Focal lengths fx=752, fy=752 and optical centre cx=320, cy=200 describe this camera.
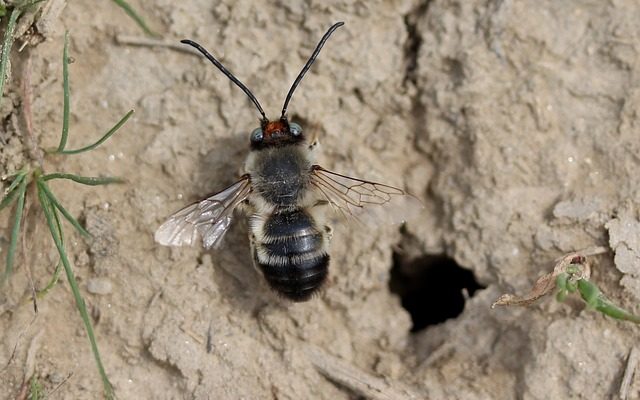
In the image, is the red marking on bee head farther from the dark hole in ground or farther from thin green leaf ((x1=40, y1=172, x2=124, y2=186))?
the dark hole in ground

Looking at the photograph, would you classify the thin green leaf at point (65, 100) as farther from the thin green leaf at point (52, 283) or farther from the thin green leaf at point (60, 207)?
the thin green leaf at point (52, 283)

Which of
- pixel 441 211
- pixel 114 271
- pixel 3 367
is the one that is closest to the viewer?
pixel 3 367

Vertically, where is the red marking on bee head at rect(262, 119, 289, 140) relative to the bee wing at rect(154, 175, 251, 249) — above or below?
above

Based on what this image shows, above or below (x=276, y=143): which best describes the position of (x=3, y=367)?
below

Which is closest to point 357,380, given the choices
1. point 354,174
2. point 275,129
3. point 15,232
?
point 354,174

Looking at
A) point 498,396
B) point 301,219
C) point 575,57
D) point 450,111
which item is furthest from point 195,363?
point 575,57

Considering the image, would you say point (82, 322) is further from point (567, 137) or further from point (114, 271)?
point (567, 137)

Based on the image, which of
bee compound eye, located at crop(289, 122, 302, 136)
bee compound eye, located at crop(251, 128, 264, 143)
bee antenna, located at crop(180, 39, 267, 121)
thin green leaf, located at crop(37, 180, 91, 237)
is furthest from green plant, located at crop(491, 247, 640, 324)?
thin green leaf, located at crop(37, 180, 91, 237)

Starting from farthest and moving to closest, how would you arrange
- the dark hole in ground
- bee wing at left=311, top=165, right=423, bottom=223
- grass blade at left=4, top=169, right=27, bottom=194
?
the dark hole in ground → bee wing at left=311, top=165, right=423, bottom=223 → grass blade at left=4, top=169, right=27, bottom=194
